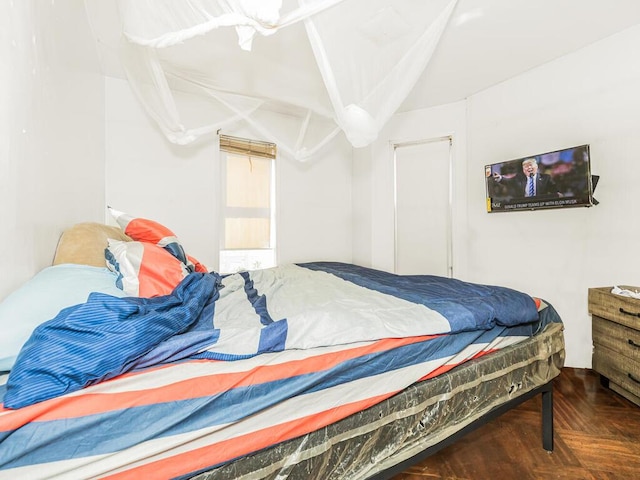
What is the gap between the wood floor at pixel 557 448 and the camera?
4.71 ft

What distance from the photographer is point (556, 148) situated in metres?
2.58

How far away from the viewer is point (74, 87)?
5.80 ft

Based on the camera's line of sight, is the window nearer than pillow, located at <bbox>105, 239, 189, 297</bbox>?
No

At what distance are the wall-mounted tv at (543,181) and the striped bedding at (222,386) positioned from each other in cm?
163

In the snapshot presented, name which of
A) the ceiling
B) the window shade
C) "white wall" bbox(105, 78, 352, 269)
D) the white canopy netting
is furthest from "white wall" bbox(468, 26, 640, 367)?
the window shade

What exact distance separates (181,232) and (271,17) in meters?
2.26

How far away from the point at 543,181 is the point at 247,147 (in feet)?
9.12

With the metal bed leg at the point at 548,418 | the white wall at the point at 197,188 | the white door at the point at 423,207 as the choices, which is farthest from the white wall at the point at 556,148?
the metal bed leg at the point at 548,418

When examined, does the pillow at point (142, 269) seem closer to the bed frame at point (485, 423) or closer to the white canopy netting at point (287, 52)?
the white canopy netting at point (287, 52)

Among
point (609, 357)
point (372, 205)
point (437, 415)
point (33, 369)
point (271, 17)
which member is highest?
point (271, 17)

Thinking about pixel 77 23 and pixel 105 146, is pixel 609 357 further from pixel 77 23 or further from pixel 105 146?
pixel 105 146

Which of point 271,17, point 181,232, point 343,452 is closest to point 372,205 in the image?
point 181,232

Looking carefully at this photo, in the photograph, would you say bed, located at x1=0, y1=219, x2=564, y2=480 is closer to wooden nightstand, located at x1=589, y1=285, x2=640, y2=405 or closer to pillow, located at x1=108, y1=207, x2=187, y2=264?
pillow, located at x1=108, y1=207, x2=187, y2=264

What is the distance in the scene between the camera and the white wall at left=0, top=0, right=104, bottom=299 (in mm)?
962
